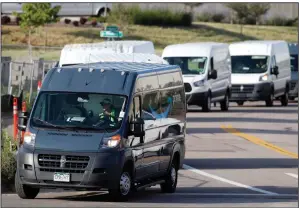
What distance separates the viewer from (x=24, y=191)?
652 inches

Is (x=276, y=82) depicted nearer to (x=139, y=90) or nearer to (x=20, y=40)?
(x=20, y=40)

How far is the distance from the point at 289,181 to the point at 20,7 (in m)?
40.0

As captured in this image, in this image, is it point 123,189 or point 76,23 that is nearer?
point 123,189

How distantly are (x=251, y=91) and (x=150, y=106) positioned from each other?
26.7m

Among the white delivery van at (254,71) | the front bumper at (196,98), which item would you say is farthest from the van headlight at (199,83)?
the white delivery van at (254,71)

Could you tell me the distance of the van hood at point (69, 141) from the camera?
1600cm

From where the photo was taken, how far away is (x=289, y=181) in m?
21.1

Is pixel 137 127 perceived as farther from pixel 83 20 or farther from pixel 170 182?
pixel 83 20

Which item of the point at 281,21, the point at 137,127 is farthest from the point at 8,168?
the point at 281,21

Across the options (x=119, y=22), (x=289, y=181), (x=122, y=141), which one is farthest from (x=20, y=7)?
(x=122, y=141)

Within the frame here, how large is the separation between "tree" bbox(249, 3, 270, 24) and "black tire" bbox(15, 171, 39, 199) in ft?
A: 168

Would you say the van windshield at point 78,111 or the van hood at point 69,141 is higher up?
the van windshield at point 78,111

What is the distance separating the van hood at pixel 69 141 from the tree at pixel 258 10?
51.7m

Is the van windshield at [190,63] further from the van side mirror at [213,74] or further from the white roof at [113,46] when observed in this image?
the white roof at [113,46]
